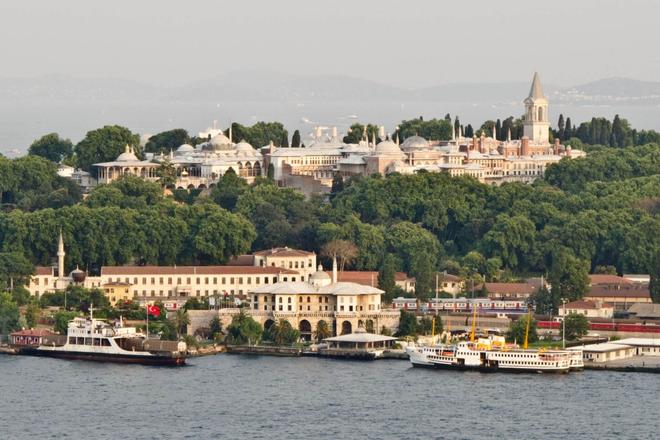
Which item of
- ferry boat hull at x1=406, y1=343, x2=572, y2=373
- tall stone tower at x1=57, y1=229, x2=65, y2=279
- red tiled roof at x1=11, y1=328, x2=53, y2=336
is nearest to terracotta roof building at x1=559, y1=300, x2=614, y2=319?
ferry boat hull at x1=406, y1=343, x2=572, y2=373

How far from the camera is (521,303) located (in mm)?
75562

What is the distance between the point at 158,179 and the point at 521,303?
23983 millimetres

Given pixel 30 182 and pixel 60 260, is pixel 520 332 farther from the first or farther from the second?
pixel 30 182

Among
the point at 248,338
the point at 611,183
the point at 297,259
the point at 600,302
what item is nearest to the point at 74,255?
A: the point at 297,259

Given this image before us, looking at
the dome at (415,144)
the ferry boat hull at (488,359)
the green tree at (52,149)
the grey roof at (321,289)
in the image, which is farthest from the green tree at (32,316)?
the green tree at (52,149)

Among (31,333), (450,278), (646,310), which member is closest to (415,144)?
(450,278)

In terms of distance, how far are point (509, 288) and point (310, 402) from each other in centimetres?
2097

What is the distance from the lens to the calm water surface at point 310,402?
53.7 m

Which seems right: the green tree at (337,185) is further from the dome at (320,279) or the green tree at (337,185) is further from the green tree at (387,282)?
the dome at (320,279)

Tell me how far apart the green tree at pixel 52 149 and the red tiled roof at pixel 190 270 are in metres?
28.8

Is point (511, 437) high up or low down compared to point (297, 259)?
down

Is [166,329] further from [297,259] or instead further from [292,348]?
[297,259]

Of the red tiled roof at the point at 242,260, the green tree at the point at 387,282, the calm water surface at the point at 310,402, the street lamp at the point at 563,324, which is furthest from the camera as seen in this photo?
the red tiled roof at the point at 242,260

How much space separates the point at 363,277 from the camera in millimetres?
77688
